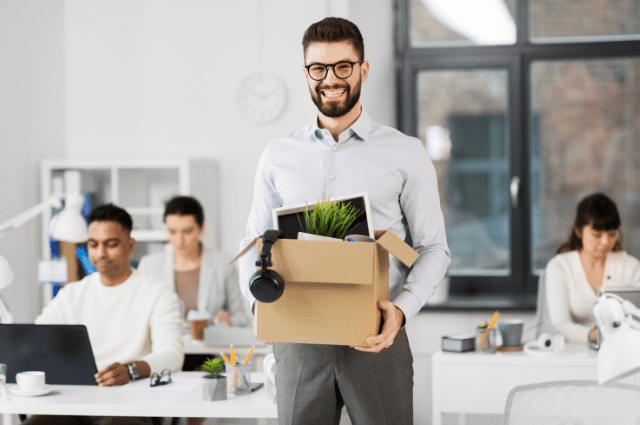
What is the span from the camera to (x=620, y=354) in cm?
85

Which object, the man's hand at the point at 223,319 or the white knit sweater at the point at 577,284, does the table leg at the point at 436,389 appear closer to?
the white knit sweater at the point at 577,284

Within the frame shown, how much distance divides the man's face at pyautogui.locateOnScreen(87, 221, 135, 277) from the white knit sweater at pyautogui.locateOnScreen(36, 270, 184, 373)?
0.07 m

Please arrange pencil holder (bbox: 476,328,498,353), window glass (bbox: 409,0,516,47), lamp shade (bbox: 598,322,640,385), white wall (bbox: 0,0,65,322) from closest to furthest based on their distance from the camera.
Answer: lamp shade (bbox: 598,322,640,385) < pencil holder (bbox: 476,328,498,353) < white wall (bbox: 0,0,65,322) < window glass (bbox: 409,0,516,47)

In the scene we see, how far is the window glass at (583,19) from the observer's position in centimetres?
445

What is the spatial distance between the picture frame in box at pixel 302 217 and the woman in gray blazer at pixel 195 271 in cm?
239

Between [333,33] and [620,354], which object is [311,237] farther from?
[620,354]

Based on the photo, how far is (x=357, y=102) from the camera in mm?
1538

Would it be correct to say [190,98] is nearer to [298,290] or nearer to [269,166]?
[269,166]

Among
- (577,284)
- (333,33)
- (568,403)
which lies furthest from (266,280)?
(577,284)

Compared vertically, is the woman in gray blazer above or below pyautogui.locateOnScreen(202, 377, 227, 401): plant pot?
above

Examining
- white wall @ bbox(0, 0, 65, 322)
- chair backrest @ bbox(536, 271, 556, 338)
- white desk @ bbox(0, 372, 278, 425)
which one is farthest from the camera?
white wall @ bbox(0, 0, 65, 322)

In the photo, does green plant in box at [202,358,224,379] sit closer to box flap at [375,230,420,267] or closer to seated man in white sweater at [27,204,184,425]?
seated man in white sweater at [27,204,184,425]

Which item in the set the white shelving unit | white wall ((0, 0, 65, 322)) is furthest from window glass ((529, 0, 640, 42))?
white wall ((0, 0, 65, 322))

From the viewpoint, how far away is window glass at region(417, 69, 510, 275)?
181 inches
